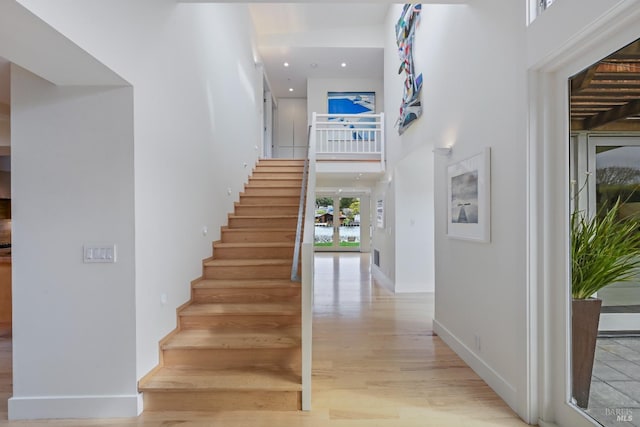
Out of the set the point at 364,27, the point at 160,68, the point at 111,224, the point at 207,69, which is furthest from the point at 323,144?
the point at 111,224

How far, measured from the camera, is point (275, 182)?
6.61m

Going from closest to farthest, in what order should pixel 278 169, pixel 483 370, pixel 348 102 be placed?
pixel 483 370
pixel 278 169
pixel 348 102

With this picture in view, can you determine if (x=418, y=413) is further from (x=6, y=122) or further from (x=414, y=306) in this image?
(x=6, y=122)

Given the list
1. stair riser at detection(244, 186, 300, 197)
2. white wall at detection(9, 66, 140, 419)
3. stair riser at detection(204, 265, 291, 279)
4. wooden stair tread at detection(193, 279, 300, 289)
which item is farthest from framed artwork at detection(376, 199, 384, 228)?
white wall at detection(9, 66, 140, 419)

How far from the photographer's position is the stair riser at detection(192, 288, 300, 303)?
3715 mm

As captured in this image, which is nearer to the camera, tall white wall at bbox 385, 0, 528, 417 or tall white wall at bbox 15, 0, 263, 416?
tall white wall at bbox 15, 0, 263, 416

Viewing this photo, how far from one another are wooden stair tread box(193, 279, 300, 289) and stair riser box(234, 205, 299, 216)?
1647mm

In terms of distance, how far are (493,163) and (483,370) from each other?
5.94ft

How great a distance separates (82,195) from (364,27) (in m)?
7.79

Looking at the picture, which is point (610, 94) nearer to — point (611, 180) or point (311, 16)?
point (611, 180)

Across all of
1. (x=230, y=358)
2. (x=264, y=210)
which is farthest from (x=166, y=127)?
(x=264, y=210)

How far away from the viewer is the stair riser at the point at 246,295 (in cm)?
371

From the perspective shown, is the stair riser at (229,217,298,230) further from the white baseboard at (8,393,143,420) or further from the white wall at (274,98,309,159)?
the white wall at (274,98,309,159)

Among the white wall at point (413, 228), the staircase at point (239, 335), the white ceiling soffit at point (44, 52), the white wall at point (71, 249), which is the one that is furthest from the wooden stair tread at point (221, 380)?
the white wall at point (413, 228)
